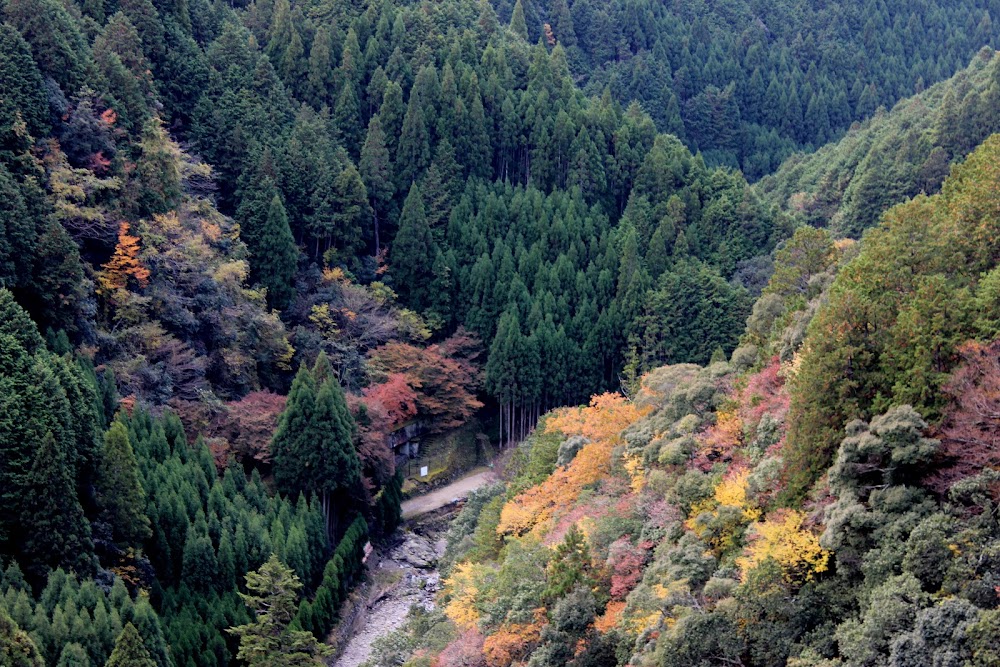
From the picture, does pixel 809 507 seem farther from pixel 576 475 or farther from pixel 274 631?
pixel 274 631

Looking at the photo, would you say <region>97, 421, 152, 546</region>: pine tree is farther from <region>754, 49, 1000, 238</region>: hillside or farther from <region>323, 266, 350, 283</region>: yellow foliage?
<region>754, 49, 1000, 238</region>: hillside

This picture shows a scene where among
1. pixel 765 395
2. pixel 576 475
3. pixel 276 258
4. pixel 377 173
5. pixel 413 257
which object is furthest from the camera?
pixel 377 173

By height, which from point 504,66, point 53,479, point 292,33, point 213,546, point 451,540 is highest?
point 292,33

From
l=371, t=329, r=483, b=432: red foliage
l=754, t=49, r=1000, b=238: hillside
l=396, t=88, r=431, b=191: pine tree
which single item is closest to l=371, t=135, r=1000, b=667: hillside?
l=371, t=329, r=483, b=432: red foliage

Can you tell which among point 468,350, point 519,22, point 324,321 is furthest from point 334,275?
point 519,22

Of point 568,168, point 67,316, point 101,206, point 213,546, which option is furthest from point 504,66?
point 213,546

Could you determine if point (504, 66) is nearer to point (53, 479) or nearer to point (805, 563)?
point (53, 479)
